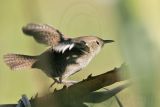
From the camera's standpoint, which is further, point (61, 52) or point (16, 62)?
point (16, 62)

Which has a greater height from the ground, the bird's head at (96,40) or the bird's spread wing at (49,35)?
the bird's spread wing at (49,35)

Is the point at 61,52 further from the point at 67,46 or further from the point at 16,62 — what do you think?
the point at 16,62

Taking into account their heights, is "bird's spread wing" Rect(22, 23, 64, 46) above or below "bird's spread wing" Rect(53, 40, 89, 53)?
above

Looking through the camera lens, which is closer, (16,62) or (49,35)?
(49,35)

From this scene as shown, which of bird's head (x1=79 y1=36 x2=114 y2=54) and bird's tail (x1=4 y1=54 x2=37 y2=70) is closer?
bird's head (x1=79 y1=36 x2=114 y2=54)

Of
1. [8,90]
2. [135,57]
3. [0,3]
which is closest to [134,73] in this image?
[135,57]

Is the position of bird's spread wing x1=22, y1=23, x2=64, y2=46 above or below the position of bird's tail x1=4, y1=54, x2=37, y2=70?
above

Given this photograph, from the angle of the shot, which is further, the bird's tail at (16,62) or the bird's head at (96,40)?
the bird's tail at (16,62)

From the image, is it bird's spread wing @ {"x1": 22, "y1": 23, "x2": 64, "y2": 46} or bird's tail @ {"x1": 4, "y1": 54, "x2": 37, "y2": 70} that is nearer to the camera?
bird's spread wing @ {"x1": 22, "y1": 23, "x2": 64, "y2": 46}

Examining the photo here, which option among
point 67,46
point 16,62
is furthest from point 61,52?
point 16,62

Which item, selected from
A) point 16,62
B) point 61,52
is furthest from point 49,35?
point 16,62

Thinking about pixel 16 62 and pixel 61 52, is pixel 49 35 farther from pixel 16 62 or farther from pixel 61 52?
pixel 16 62
